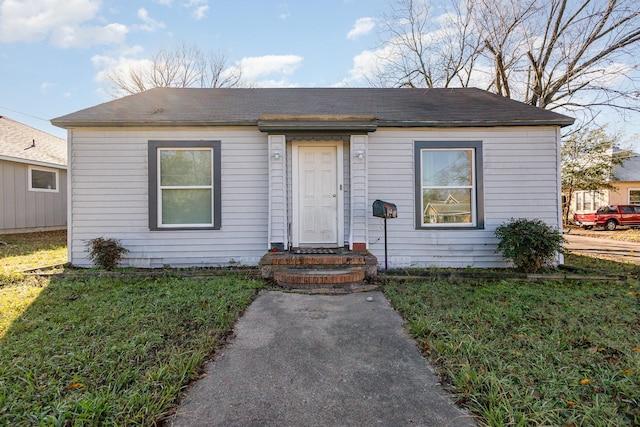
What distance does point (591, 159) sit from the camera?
16.9 meters

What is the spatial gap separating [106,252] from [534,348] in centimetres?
634

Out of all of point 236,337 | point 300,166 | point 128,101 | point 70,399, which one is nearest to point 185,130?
point 128,101

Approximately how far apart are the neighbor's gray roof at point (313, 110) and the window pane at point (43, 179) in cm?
729

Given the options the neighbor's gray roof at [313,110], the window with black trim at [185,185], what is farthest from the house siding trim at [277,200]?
the window with black trim at [185,185]

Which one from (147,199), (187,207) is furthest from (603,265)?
(147,199)

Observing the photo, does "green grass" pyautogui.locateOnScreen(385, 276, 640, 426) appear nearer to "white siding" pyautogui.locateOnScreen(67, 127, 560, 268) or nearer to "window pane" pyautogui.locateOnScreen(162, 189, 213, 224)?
"white siding" pyautogui.locateOnScreen(67, 127, 560, 268)

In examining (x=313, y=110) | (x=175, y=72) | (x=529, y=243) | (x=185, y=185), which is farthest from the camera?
(x=175, y=72)

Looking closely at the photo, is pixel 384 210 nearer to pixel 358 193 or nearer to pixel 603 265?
pixel 358 193

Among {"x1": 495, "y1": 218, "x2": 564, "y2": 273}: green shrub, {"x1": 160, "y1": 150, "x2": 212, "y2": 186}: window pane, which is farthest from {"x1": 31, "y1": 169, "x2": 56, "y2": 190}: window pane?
{"x1": 495, "y1": 218, "x2": 564, "y2": 273}: green shrub

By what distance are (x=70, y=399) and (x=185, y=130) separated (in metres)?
4.80

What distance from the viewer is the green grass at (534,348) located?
70.1 inches

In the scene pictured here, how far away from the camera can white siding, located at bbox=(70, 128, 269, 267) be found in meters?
5.53

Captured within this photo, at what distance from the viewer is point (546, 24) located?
9492mm

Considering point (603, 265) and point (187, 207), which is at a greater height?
point (187, 207)
